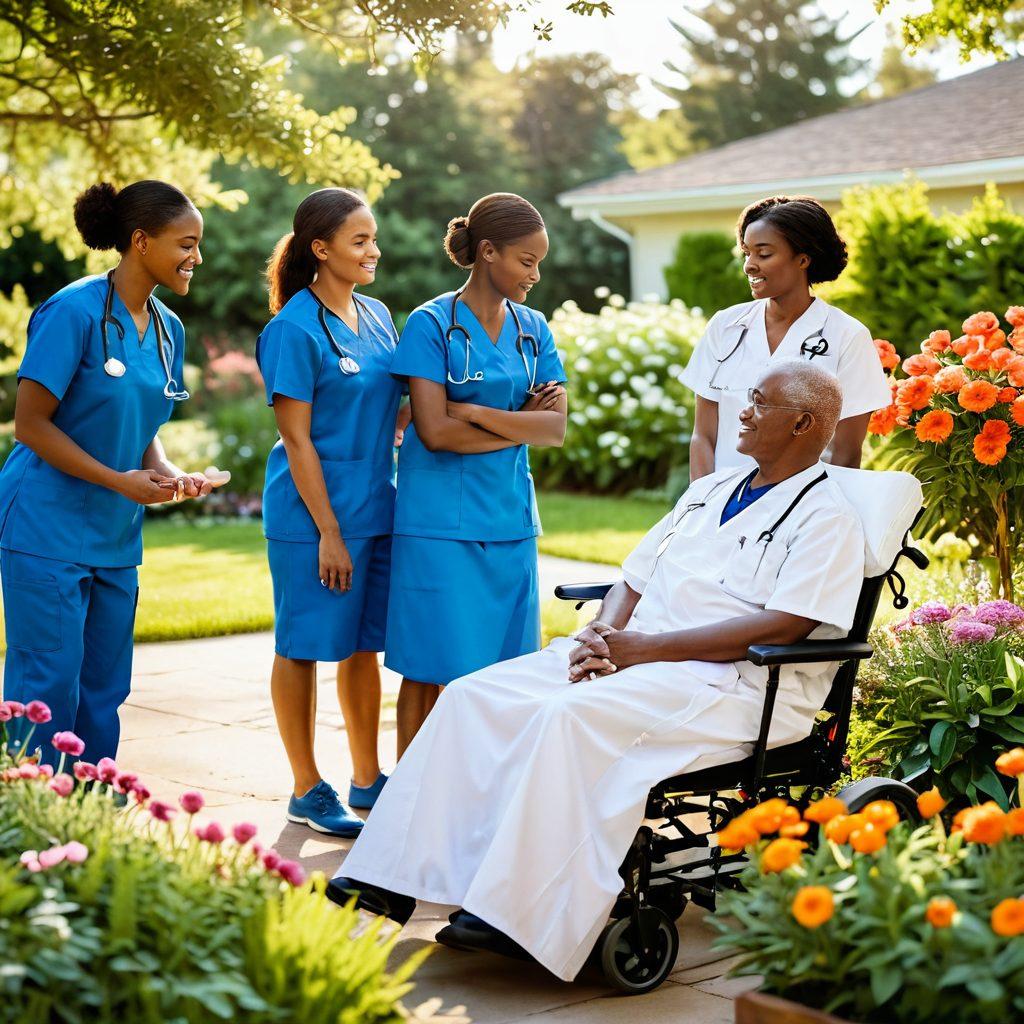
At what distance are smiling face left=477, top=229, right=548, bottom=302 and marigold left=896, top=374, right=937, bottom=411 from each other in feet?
4.58

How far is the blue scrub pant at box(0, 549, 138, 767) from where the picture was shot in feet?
12.7

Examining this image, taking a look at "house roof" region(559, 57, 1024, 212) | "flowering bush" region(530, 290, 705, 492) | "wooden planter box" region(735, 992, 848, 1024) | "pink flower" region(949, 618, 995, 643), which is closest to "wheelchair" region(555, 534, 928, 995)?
"pink flower" region(949, 618, 995, 643)

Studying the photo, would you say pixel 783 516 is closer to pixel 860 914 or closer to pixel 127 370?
pixel 860 914

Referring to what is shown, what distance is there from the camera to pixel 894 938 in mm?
2271

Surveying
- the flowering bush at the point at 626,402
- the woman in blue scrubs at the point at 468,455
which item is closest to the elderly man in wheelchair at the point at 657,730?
the woman in blue scrubs at the point at 468,455

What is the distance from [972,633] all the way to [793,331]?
1034 millimetres

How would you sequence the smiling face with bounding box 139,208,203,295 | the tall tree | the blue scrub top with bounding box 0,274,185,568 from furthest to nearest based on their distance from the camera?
the tall tree → the smiling face with bounding box 139,208,203,295 → the blue scrub top with bounding box 0,274,185,568

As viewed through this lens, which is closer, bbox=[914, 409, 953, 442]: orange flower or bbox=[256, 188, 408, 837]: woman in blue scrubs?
bbox=[256, 188, 408, 837]: woman in blue scrubs

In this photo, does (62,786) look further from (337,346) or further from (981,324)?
(981,324)

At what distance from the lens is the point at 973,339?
493 centimetres

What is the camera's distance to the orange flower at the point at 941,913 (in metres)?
2.19

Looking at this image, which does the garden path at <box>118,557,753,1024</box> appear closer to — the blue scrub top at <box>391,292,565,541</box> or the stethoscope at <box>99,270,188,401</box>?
the blue scrub top at <box>391,292,565,541</box>

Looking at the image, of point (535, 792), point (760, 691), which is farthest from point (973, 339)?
point (535, 792)

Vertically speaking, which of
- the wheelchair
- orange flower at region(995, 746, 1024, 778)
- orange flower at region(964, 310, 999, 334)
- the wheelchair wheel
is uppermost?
orange flower at region(964, 310, 999, 334)
